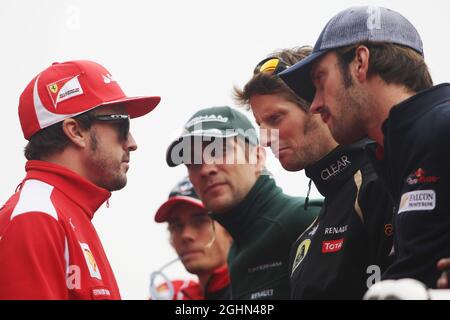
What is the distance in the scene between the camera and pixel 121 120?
219 inches

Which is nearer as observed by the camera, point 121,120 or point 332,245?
point 332,245

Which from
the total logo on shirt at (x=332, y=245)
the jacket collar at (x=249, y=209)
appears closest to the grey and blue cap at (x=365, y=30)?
the total logo on shirt at (x=332, y=245)

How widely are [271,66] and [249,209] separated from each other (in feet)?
3.70

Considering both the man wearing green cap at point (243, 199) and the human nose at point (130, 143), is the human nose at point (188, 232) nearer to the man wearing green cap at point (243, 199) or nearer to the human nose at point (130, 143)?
the man wearing green cap at point (243, 199)

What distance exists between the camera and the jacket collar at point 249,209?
6.58m

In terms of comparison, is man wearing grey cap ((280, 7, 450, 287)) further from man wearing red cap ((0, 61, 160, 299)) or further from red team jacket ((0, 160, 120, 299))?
red team jacket ((0, 160, 120, 299))

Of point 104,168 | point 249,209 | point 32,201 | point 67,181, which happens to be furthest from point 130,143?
point 249,209

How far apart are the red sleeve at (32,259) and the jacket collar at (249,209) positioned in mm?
2318

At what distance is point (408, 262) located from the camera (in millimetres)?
3768

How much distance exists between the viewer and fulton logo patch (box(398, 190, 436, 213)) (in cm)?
373

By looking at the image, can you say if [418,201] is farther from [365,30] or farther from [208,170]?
[208,170]

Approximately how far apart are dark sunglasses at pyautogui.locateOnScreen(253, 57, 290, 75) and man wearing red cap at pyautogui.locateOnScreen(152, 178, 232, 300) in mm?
2423
